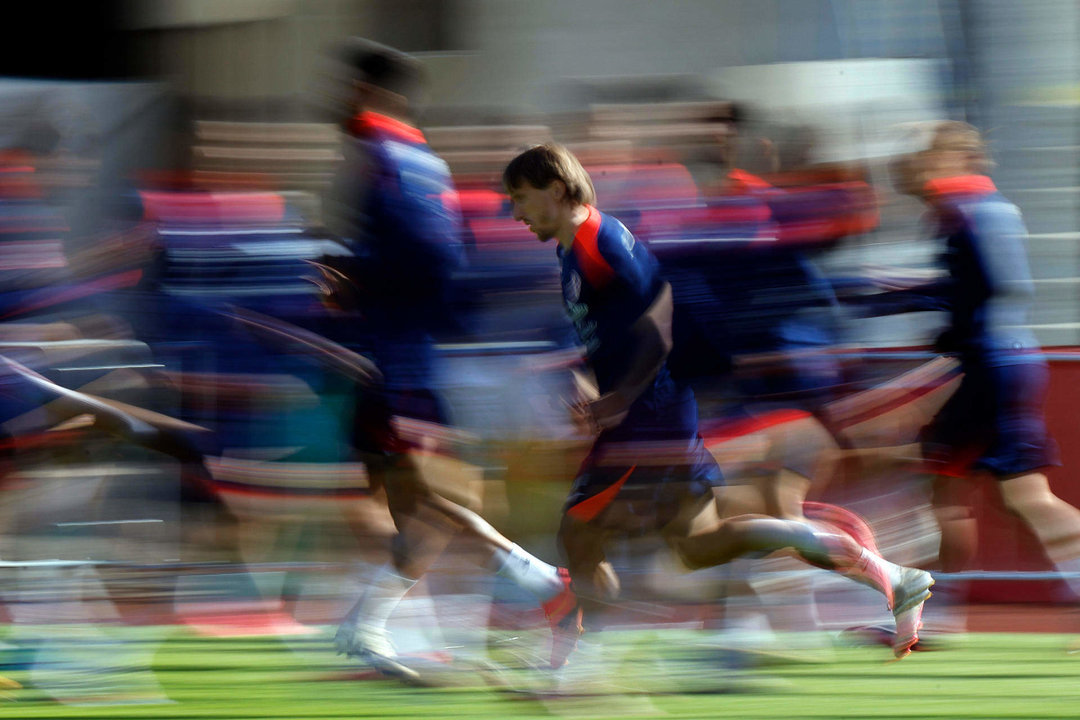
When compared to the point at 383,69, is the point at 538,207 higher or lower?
lower

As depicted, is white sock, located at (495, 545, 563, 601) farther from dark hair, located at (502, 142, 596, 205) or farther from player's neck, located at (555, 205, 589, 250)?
dark hair, located at (502, 142, 596, 205)

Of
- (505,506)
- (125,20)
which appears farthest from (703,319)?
(125,20)

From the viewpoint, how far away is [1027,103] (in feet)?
17.6

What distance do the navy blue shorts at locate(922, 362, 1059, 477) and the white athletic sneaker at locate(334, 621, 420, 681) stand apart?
1787mm

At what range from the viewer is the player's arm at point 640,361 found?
3764 millimetres

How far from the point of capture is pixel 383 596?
165 inches

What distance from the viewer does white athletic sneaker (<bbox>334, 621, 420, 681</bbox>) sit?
13.8 ft

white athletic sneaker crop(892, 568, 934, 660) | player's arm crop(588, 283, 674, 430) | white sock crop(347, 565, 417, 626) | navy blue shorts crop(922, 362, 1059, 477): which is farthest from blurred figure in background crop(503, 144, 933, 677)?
navy blue shorts crop(922, 362, 1059, 477)

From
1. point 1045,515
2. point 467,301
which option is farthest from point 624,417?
Answer: point 1045,515

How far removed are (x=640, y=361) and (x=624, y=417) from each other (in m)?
0.17

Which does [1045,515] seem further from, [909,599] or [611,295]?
[611,295]

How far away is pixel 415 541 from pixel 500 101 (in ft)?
10.9

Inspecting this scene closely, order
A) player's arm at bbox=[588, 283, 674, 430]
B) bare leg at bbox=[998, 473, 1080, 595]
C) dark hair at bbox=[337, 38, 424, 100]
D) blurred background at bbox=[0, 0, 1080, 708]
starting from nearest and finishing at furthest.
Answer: player's arm at bbox=[588, 283, 674, 430], dark hair at bbox=[337, 38, 424, 100], blurred background at bbox=[0, 0, 1080, 708], bare leg at bbox=[998, 473, 1080, 595]

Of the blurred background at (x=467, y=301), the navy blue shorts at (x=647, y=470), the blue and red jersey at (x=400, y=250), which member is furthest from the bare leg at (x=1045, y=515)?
the blue and red jersey at (x=400, y=250)
